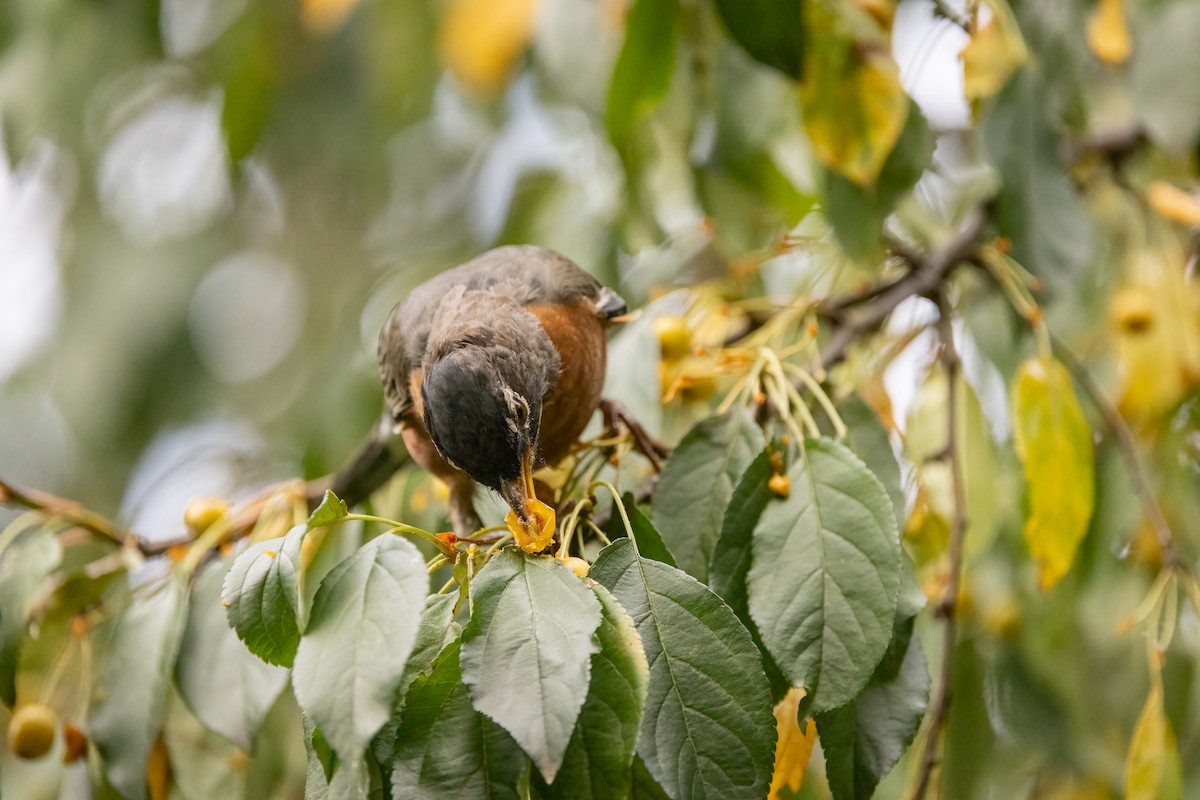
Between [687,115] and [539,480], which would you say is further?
[687,115]

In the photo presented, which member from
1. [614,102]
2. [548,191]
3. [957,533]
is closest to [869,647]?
[957,533]

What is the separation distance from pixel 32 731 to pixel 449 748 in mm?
1307

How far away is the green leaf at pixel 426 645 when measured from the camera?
1.36 m

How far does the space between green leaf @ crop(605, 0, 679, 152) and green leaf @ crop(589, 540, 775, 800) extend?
1.31 metres

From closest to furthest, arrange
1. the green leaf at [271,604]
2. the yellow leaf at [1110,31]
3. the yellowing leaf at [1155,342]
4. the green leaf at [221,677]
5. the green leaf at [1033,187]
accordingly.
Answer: the green leaf at [271,604]
the green leaf at [221,677]
the green leaf at [1033,187]
the yellowing leaf at [1155,342]
the yellow leaf at [1110,31]

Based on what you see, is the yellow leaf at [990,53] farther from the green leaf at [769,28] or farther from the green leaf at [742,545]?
the green leaf at [742,545]

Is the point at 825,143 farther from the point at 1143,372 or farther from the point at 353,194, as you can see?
the point at 353,194

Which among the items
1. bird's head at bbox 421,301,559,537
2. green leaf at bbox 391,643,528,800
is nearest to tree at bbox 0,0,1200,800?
green leaf at bbox 391,643,528,800

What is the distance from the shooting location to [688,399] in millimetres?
2492

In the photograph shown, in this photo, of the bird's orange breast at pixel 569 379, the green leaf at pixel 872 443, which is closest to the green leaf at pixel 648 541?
the green leaf at pixel 872 443

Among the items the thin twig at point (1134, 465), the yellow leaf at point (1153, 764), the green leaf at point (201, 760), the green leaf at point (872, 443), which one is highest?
the green leaf at point (872, 443)

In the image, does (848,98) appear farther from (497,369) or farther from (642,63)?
(497,369)

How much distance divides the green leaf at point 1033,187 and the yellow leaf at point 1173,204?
484 mm

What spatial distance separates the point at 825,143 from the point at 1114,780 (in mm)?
1744
